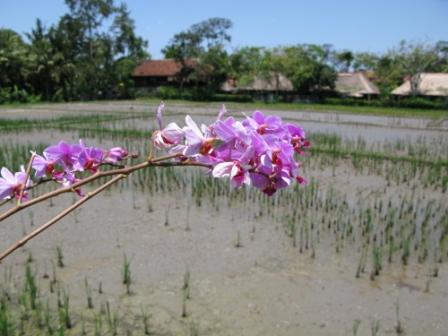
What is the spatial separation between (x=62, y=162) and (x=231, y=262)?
2.99 meters

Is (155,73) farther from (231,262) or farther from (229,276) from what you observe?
(229,276)

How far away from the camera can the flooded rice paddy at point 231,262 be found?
2867mm

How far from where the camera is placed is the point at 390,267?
3.72 m

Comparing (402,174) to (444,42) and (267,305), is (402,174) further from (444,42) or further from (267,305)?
(444,42)

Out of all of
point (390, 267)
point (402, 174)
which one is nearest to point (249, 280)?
point (390, 267)

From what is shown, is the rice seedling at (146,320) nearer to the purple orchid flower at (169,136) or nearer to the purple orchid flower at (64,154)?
the purple orchid flower at (64,154)

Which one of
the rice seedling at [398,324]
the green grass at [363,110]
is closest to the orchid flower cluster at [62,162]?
the rice seedling at [398,324]

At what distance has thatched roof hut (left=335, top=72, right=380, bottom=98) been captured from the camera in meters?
32.3

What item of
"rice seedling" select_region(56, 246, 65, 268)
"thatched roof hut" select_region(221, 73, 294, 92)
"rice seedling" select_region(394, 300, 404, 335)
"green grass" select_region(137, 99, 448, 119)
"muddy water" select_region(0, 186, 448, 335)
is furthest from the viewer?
"thatched roof hut" select_region(221, 73, 294, 92)

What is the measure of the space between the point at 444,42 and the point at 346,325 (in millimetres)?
32723

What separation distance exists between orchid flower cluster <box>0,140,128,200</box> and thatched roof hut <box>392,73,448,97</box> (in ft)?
102

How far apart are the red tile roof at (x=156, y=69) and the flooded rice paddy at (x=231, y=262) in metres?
29.2

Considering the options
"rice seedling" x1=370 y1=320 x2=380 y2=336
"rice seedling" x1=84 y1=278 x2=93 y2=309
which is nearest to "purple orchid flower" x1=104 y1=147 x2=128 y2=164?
"rice seedling" x1=370 y1=320 x2=380 y2=336

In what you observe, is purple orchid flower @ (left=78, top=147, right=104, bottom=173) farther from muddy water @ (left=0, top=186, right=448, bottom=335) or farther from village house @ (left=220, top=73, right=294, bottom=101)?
village house @ (left=220, top=73, right=294, bottom=101)
